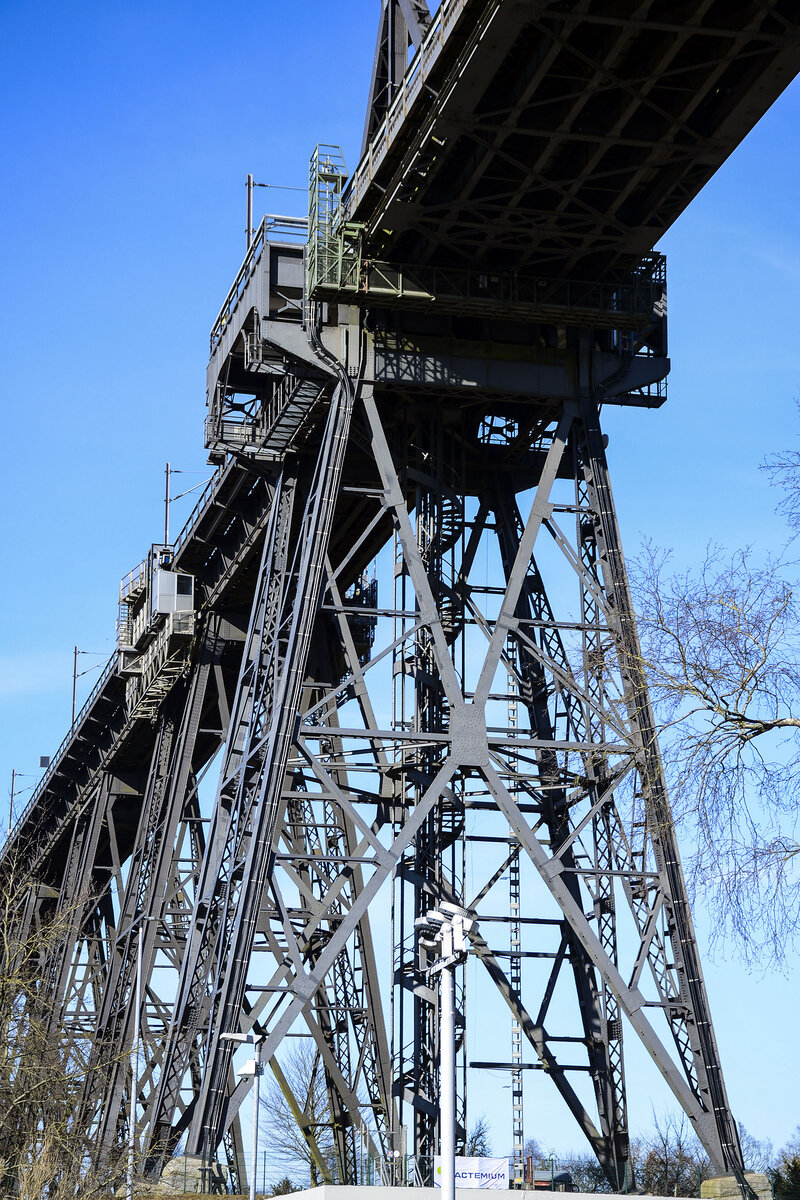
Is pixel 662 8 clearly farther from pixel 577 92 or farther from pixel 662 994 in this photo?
pixel 662 994

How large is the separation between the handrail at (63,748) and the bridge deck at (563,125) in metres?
28.1

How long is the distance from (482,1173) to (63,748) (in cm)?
4041

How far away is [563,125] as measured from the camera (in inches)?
1106

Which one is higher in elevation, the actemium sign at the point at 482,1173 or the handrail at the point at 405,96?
the handrail at the point at 405,96

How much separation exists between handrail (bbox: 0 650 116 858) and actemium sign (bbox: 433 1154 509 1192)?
1205 inches

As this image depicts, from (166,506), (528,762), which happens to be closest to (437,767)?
(528,762)

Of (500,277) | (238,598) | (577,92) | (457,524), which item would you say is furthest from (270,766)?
(238,598)

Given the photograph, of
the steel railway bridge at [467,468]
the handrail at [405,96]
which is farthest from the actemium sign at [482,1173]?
the handrail at [405,96]

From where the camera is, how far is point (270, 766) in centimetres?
3147

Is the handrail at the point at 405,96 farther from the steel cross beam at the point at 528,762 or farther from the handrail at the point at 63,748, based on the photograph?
the handrail at the point at 63,748

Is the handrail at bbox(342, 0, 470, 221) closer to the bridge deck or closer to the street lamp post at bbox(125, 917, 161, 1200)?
the bridge deck

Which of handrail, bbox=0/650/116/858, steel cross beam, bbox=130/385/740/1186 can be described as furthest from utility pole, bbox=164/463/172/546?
steel cross beam, bbox=130/385/740/1186

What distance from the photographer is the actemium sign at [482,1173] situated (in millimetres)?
26844

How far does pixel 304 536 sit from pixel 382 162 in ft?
22.7
